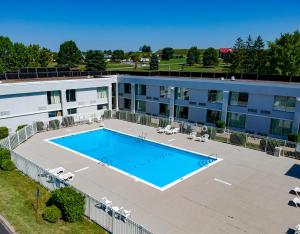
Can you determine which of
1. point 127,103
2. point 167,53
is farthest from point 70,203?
point 167,53

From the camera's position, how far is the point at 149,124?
33.1 metres

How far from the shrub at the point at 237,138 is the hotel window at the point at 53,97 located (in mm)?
21032

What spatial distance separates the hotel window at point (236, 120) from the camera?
99.2 ft

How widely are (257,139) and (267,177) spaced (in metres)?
7.92

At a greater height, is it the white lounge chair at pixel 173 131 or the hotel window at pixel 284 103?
the hotel window at pixel 284 103

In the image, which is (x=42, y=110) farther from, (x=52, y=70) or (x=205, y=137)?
(x=205, y=137)

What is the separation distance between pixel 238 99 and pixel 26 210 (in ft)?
78.6

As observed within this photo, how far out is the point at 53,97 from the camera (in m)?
32.8

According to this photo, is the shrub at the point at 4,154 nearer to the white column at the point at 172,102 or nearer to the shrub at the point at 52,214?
the shrub at the point at 52,214

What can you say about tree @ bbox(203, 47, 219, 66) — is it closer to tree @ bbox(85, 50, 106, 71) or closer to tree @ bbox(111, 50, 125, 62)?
tree @ bbox(85, 50, 106, 71)

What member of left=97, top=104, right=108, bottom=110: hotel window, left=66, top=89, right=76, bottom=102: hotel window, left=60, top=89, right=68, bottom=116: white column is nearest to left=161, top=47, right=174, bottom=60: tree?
left=97, top=104, right=108, bottom=110: hotel window

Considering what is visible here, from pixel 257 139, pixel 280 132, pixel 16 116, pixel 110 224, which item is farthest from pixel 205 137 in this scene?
pixel 16 116

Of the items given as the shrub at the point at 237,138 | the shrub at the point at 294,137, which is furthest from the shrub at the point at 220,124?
the shrub at the point at 294,137

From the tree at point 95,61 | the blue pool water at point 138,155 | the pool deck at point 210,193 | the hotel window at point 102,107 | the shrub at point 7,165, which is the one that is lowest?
the blue pool water at point 138,155
